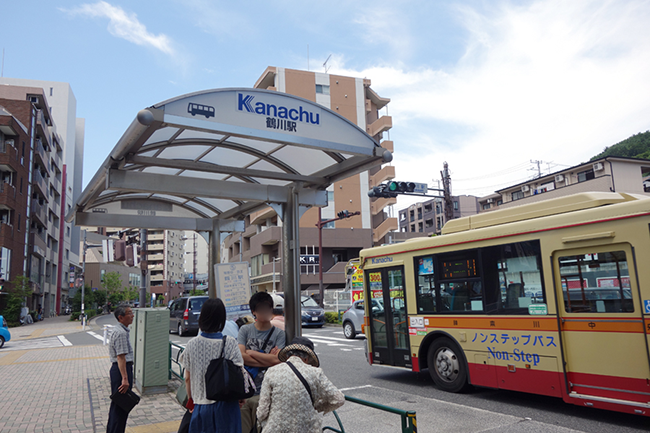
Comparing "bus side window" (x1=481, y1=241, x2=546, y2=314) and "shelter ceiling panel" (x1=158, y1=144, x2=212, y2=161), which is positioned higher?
"shelter ceiling panel" (x1=158, y1=144, x2=212, y2=161)

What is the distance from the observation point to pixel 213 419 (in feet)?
11.4

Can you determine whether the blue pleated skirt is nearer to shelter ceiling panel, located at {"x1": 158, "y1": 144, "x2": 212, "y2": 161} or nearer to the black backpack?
the black backpack

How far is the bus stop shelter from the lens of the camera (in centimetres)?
523

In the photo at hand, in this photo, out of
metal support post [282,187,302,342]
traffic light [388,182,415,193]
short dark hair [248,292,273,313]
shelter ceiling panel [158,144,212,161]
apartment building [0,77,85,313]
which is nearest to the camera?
short dark hair [248,292,273,313]

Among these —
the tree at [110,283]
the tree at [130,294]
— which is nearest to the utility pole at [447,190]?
the tree at [110,283]

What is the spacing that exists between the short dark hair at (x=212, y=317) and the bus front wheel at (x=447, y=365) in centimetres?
567

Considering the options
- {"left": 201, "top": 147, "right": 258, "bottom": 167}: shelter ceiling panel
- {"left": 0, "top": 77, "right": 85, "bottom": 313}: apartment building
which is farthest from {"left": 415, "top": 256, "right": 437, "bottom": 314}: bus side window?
{"left": 0, "top": 77, "right": 85, "bottom": 313}: apartment building

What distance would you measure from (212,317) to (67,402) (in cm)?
651

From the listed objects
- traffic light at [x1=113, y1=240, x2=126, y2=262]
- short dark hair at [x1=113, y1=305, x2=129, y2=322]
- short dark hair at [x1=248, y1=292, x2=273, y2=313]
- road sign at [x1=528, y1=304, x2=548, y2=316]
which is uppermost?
Result: traffic light at [x1=113, y1=240, x2=126, y2=262]

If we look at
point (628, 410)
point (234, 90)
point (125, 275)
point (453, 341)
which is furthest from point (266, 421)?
point (125, 275)

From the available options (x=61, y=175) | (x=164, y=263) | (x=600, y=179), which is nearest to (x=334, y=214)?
(x=600, y=179)

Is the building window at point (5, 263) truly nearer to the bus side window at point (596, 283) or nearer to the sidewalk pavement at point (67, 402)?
the sidewalk pavement at point (67, 402)

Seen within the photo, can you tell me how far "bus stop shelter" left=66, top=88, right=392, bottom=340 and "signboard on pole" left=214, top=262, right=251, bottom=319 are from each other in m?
0.84

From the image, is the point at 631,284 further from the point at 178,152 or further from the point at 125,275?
the point at 125,275
